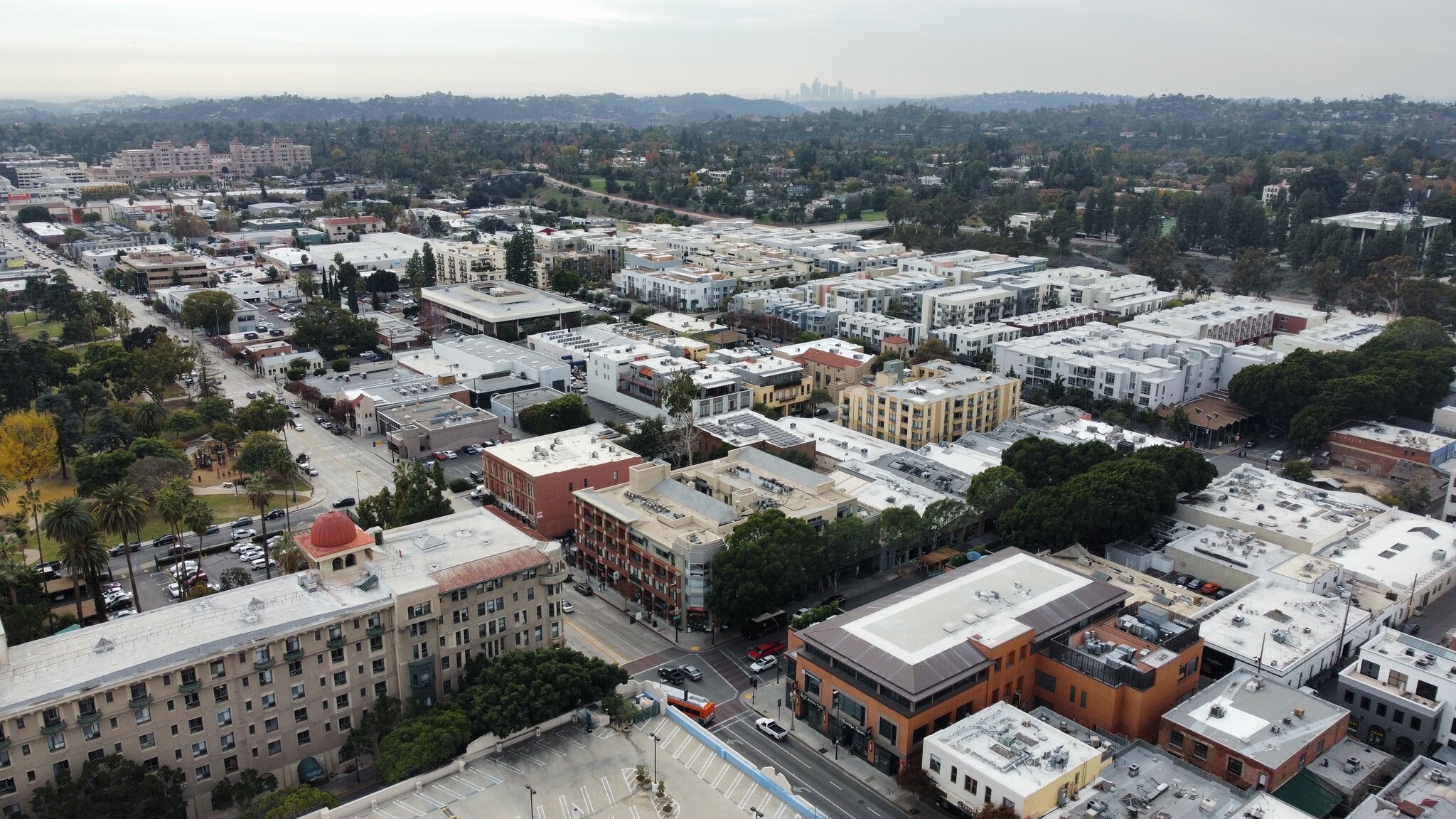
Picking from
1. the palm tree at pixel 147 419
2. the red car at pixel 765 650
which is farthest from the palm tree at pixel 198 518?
the red car at pixel 765 650

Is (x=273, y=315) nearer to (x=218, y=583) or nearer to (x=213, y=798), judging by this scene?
(x=218, y=583)

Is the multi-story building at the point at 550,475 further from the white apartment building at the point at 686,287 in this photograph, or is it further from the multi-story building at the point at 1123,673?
the white apartment building at the point at 686,287

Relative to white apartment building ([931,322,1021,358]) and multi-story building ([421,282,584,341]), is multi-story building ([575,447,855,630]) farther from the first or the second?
multi-story building ([421,282,584,341])

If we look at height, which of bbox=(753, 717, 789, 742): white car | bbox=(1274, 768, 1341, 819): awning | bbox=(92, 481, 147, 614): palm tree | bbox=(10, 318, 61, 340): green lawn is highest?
bbox=(92, 481, 147, 614): palm tree

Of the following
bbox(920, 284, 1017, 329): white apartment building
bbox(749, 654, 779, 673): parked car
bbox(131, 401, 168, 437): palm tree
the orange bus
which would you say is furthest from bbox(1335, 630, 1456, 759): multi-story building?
bbox(131, 401, 168, 437): palm tree

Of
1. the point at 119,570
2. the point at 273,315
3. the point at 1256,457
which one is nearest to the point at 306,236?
the point at 273,315

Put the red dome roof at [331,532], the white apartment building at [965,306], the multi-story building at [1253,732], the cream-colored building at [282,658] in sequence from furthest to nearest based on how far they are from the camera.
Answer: the white apartment building at [965,306], the red dome roof at [331,532], the multi-story building at [1253,732], the cream-colored building at [282,658]

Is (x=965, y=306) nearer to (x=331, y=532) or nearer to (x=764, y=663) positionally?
(x=764, y=663)
